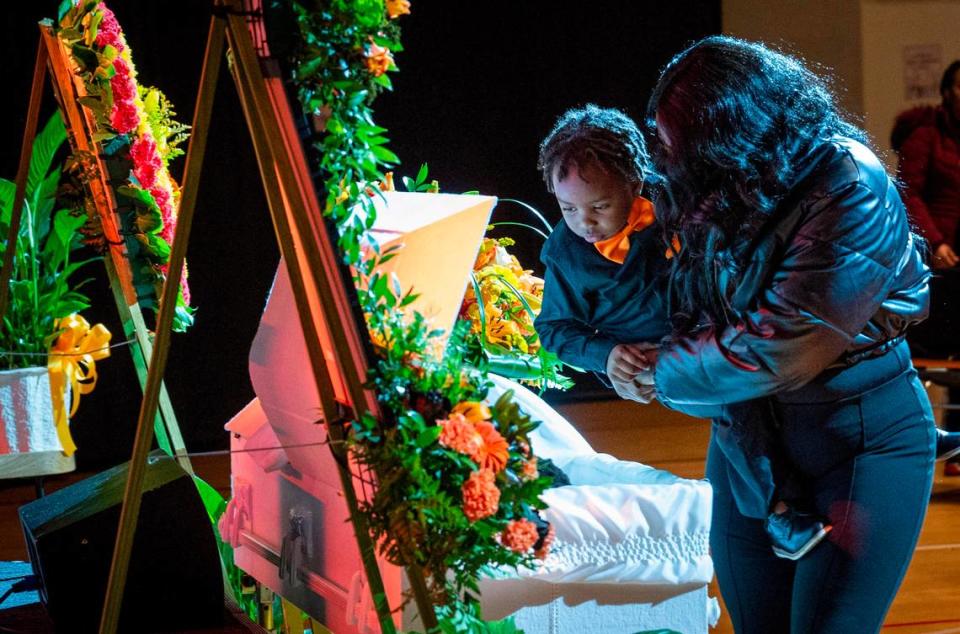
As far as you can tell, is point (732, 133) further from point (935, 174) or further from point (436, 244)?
point (935, 174)

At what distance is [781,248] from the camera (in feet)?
4.60

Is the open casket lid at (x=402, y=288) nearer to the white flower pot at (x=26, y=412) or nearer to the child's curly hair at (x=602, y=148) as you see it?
the child's curly hair at (x=602, y=148)

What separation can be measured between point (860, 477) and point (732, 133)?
46cm

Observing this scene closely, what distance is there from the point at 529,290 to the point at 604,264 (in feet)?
2.40

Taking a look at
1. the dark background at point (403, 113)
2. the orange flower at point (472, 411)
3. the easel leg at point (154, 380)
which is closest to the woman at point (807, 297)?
the orange flower at point (472, 411)

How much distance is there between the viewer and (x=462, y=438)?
49.6 inches

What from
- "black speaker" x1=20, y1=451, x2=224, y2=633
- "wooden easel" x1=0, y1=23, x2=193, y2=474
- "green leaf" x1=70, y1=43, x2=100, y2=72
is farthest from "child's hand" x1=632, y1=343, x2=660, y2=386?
"green leaf" x1=70, y1=43, x2=100, y2=72

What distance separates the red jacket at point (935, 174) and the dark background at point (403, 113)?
1599mm

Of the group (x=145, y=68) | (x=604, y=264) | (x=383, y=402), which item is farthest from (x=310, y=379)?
(x=145, y=68)

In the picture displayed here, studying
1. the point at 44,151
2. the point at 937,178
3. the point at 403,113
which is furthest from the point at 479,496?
the point at 403,113

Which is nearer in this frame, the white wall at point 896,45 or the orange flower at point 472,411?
the orange flower at point 472,411

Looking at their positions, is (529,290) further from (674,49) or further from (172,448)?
(674,49)

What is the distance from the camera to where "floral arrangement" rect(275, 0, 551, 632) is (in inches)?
49.8

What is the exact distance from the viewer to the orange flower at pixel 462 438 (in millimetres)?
1258
